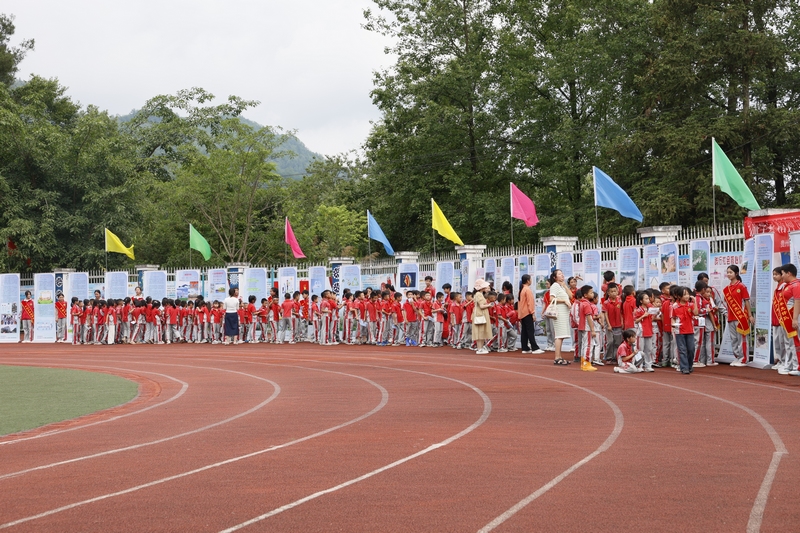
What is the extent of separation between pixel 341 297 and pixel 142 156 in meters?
25.2

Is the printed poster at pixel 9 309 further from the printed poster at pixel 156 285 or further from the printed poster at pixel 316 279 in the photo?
Answer: the printed poster at pixel 316 279

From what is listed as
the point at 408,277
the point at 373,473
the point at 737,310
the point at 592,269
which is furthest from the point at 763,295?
the point at 408,277

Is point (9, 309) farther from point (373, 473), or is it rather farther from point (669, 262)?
point (373, 473)

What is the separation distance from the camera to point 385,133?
41.3 metres

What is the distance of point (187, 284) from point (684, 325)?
61.5ft

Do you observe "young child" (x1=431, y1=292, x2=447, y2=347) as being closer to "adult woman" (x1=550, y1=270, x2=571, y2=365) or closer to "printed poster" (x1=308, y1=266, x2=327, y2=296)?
"printed poster" (x1=308, y1=266, x2=327, y2=296)

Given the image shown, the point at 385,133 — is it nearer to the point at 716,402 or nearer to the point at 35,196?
the point at 35,196

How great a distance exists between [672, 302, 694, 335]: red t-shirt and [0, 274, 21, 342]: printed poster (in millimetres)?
23430

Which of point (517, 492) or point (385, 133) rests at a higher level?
point (385, 133)

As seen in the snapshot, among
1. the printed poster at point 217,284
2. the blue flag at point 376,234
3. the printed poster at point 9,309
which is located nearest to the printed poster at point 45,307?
the printed poster at point 9,309

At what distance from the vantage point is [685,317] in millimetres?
15031

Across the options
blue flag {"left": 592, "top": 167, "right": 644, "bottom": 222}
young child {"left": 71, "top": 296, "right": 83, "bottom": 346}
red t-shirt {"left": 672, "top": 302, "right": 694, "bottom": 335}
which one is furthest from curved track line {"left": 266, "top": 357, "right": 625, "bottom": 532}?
young child {"left": 71, "top": 296, "right": 83, "bottom": 346}

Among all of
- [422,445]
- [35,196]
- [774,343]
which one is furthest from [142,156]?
[422,445]

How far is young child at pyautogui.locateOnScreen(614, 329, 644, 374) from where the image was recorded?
Result: 15.4 m
